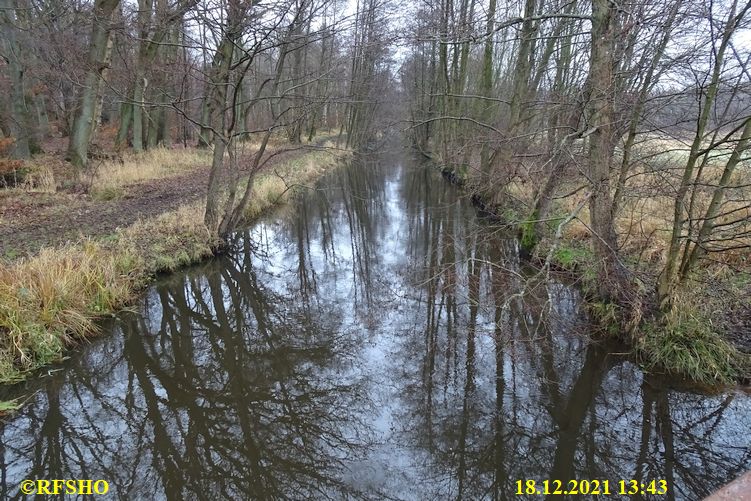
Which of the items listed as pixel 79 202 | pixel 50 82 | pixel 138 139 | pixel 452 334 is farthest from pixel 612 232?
pixel 50 82

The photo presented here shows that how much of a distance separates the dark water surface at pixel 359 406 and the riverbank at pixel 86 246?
1.45ft

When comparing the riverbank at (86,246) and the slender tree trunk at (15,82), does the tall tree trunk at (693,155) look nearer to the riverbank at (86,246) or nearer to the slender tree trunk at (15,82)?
the riverbank at (86,246)

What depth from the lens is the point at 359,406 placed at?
4.92 m

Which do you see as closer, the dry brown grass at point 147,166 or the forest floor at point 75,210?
the forest floor at point 75,210

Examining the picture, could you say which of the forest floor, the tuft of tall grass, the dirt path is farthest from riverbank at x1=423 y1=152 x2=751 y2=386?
the dirt path

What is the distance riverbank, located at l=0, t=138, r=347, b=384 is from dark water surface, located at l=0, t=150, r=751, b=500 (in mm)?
440

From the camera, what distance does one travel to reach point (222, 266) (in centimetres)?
923

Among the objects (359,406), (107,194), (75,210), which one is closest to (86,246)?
(75,210)

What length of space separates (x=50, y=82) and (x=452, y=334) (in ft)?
58.8

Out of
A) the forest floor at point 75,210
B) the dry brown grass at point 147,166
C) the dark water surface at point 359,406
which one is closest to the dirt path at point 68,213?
the forest floor at point 75,210

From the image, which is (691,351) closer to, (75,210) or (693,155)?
(693,155)

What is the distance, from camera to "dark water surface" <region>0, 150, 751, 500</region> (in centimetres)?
397

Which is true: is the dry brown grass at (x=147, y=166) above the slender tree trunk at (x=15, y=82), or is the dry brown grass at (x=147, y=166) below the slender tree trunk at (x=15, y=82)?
Answer: below

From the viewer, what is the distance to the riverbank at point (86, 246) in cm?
538
